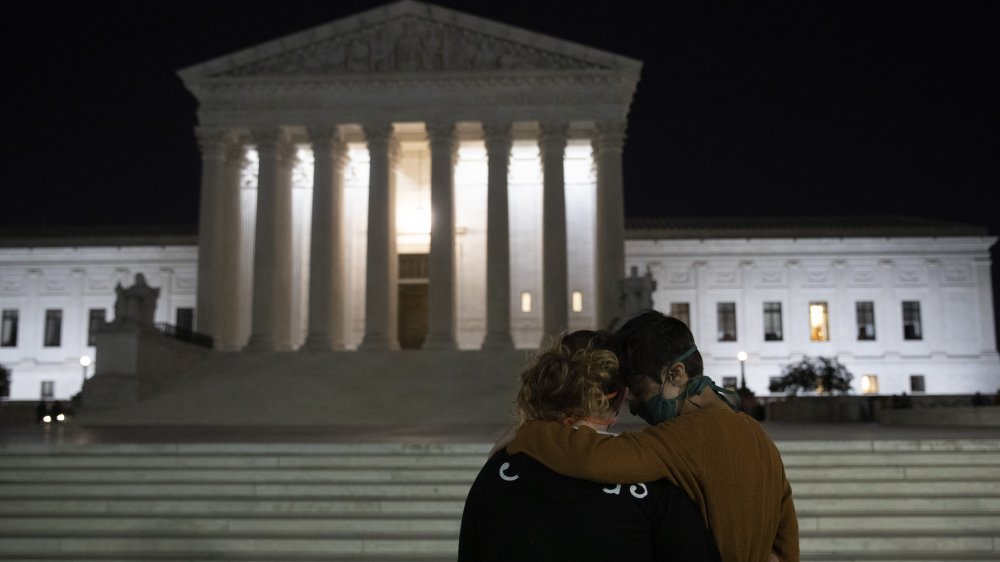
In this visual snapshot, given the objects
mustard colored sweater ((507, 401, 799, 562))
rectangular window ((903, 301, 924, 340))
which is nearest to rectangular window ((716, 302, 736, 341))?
rectangular window ((903, 301, 924, 340))

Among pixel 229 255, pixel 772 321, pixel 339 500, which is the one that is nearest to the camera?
pixel 339 500

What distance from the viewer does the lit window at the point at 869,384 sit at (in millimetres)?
56969

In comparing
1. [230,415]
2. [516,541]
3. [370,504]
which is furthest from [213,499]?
[230,415]

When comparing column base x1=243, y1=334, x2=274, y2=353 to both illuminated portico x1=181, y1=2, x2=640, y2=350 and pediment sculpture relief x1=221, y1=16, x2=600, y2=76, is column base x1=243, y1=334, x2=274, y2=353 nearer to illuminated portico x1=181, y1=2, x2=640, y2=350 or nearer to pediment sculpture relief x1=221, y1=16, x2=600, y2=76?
illuminated portico x1=181, y1=2, x2=640, y2=350

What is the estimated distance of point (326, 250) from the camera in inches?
1630

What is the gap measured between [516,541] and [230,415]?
28701 millimetres

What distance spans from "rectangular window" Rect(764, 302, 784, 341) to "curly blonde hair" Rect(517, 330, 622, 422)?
56668mm

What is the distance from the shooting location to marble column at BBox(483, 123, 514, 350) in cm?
4034

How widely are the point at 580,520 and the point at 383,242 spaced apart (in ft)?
125

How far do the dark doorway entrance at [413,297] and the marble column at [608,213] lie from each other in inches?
382

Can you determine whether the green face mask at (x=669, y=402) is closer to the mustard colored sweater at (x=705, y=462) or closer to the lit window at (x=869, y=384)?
the mustard colored sweater at (x=705, y=462)

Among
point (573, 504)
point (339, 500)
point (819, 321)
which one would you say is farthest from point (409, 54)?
point (573, 504)

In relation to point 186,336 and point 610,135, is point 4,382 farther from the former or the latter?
point 610,135

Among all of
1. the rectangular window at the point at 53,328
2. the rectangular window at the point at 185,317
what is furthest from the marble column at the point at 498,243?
the rectangular window at the point at 53,328
